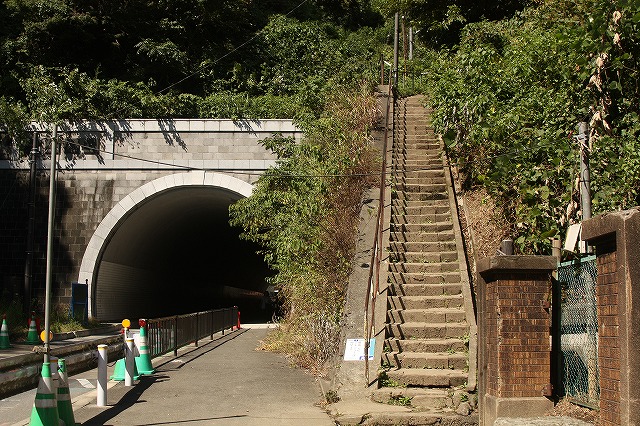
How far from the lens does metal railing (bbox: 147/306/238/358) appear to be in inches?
542

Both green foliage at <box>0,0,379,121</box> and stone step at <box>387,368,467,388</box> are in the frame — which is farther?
green foliage at <box>0,0,379,121</box>

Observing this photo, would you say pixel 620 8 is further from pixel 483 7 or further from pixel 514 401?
pixel 483 7

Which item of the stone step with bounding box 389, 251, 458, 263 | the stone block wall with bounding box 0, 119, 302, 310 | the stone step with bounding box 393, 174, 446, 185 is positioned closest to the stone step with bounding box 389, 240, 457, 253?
the stone step with bounding box 389, 251, 458, 263

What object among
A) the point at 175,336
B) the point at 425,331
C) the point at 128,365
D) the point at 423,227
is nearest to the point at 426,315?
the point at 425,331

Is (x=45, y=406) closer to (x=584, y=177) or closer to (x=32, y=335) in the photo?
(x=584, y=177)

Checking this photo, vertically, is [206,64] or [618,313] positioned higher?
[206,64]

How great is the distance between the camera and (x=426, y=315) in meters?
10.6

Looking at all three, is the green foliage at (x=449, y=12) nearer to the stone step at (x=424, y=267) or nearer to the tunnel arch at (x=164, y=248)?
the tunnel arch at (x=164, y=248)

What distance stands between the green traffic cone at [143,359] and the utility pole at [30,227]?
10.7 m

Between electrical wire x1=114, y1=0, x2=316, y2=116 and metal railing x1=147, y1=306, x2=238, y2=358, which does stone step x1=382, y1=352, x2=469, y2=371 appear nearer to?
metal railing x1=147, y1=306, x2=238, y2=358

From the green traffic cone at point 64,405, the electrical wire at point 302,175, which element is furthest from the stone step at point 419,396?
the electrical wire at point 302,175

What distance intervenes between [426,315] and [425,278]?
1.10 m

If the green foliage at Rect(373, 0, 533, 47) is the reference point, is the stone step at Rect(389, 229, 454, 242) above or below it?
below

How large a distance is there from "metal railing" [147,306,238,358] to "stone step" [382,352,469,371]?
5.05 metres
